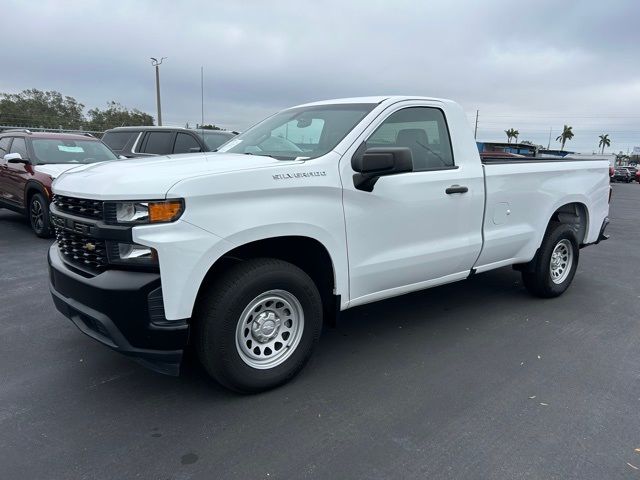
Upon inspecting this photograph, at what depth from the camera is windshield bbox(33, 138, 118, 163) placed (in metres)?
8.49

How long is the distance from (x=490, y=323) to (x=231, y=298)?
9.14 feet

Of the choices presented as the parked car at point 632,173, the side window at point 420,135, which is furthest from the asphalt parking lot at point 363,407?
the parked car at point 632,173

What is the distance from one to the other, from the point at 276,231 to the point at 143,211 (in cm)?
78

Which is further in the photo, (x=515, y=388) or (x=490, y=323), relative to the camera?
(x=490, y=323)

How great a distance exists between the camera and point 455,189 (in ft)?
13.3

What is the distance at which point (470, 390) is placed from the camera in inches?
132

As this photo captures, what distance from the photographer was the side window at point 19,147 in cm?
857

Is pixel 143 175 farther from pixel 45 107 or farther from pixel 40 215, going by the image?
pixel 45 107

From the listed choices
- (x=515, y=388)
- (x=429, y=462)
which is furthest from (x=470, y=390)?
(x=429, y=462)

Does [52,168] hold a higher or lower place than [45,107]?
lower

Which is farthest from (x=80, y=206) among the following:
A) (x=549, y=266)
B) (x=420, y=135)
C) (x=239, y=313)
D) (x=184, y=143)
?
(x=184, y=143)

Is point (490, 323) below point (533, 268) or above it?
below

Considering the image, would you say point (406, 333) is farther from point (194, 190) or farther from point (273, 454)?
point (194, 190)

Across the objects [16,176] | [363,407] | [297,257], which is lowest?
[363,407]
